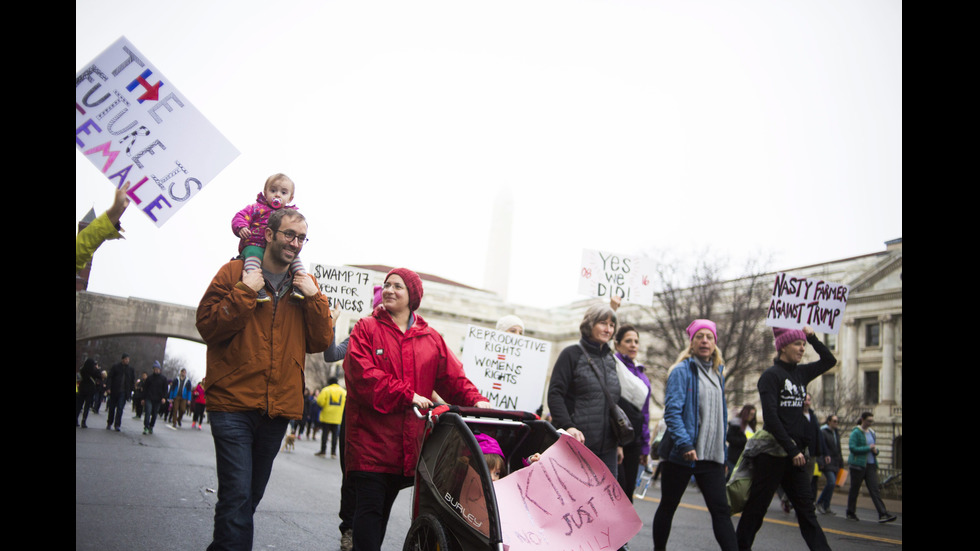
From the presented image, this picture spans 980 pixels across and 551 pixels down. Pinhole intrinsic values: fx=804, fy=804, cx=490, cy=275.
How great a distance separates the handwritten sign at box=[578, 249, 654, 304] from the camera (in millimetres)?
10141

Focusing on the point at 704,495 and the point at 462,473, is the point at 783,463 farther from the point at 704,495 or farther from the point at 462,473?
the point at 462,473

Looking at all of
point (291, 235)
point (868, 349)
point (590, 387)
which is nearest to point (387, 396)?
point (291, 235)

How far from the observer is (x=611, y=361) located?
5.79m

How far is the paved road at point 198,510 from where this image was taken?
543 centimetres

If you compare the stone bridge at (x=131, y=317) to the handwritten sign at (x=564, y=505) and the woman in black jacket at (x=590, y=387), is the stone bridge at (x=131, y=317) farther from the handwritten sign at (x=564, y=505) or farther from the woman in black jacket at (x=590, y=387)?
the handwritten sign at (x=564, y=505)

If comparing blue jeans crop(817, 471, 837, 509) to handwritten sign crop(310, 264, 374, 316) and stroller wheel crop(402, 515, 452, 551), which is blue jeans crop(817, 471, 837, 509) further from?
stroller wheel crop(402, 515, 452, 551)

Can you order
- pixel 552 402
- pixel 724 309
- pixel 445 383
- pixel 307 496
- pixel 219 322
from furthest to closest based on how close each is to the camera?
1. pixel 724 309
2. pixel 307 496
3. pixel 552 402
4. pixel 445 383
5. pixel 219 322

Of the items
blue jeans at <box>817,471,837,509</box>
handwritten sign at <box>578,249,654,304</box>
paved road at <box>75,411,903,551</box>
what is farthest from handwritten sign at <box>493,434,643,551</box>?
blue jeans at <box>817,471,837,509</box>

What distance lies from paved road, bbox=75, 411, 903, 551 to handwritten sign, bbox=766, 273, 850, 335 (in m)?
2.18

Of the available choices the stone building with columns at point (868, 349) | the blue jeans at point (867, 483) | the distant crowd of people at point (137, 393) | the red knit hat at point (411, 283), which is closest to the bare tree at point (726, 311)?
the stone building with columns at point (868, 349)
